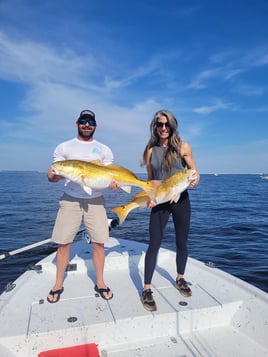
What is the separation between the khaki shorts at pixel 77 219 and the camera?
3977 millimetres

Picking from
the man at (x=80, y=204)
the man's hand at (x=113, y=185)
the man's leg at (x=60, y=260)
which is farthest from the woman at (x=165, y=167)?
the man's leg at (x=60, y=260)

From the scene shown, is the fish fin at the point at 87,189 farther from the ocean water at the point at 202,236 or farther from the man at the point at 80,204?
the ocean water at the point at 202,236

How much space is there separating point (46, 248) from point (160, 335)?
320 inches

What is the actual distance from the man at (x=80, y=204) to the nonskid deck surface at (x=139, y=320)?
34 centimetres

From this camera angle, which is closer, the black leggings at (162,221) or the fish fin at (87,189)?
the fish fin at (87,189)

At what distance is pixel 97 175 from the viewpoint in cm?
374

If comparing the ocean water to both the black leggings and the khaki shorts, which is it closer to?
the khaki shorts

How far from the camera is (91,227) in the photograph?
13.4ft

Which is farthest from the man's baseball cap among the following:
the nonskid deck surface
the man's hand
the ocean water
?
the ocean water

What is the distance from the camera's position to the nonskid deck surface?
3.26m

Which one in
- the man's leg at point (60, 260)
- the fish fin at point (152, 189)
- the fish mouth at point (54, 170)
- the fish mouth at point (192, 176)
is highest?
the fish mouth at point (54, 170)

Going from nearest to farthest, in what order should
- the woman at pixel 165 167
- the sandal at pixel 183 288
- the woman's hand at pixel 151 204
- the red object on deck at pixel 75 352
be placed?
the red object on deck at pixel 75 352
the woman's hand at pixel 151 204
the woman at pixel 165 167
the sandal at pixel 183 288

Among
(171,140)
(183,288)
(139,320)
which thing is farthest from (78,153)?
(183,288)

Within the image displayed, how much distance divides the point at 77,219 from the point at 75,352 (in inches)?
65.7
